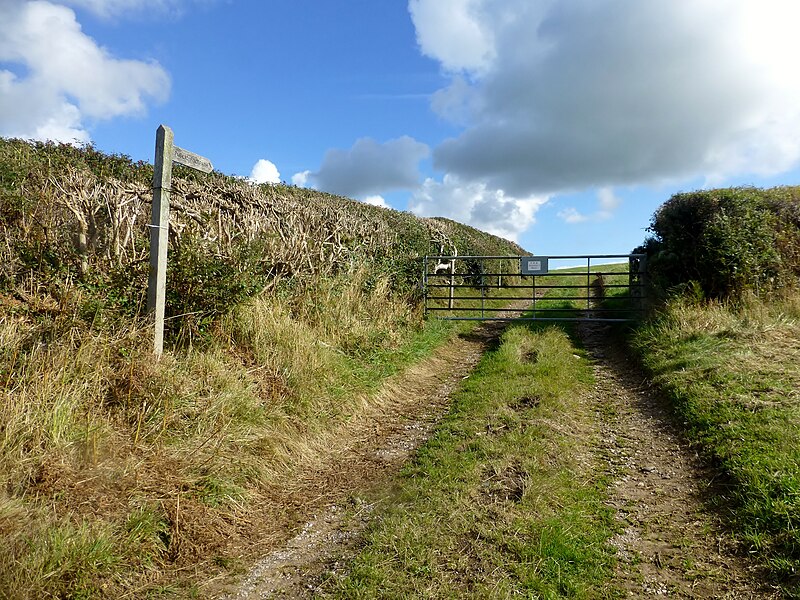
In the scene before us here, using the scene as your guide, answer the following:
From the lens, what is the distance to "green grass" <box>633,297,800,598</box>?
12.3 feet

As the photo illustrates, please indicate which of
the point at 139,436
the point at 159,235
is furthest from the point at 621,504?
the point at 159,235

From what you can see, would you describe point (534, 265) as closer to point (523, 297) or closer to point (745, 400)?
point (523, 297)

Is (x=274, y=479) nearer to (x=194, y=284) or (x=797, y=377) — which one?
(x=194, y=284)

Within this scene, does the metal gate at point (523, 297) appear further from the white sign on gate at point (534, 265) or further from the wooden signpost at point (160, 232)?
the wooden signpost at point (160, 232)

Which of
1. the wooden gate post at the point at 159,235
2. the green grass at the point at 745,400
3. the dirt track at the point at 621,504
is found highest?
the wooden gate post at the point at 159,235

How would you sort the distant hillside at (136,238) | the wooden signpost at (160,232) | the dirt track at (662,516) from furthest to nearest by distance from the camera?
the distant hillside at (136,238), the wooden signpost at (160,232), the dirt track at (662,516)

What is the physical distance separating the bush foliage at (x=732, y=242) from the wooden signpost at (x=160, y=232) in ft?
31.2

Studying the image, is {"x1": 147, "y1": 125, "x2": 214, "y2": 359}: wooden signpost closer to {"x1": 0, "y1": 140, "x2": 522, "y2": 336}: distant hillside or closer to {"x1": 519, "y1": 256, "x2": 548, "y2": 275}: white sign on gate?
{"x1": 0, "y1": 140, "x2": 522, "y2": 336}: distant hillside

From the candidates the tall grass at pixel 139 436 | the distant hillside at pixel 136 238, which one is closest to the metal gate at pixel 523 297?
the distant hillside at pixel 136 238

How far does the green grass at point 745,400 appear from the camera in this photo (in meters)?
3.75

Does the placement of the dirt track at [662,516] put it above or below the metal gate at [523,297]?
below

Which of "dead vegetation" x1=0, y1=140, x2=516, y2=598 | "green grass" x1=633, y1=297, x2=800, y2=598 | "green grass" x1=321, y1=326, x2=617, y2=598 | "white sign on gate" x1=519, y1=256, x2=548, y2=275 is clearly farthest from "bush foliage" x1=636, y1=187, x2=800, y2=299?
"dead vegetation" x1=0, y1=140, x2=516, y2=598

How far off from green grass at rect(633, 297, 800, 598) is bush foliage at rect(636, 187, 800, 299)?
0.65 m

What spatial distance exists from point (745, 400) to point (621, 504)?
249 cm
